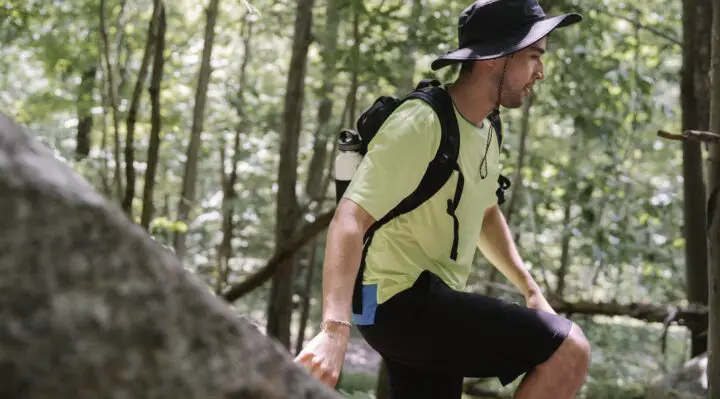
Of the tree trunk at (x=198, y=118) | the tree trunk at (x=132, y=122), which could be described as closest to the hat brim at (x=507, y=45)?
the tree trunk at (x=132, y=122)

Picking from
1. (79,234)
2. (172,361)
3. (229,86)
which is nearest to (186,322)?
(172,361)

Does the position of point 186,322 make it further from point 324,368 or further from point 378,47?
point 378,47

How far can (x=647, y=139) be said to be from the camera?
1148 cm

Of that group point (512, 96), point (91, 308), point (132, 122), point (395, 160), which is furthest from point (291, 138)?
point (91, 308)

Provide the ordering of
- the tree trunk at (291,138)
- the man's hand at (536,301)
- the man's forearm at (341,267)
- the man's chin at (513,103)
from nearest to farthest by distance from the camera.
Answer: the man's forearm at (341,267), the man's chin at (513,103), the man's hand at (536,301), the tree trunk at (291,138)

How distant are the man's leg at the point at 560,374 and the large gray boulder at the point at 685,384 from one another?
365 centimetres

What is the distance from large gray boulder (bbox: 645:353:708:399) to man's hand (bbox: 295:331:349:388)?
4.48 metres

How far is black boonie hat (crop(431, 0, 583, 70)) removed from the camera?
2.68 meters

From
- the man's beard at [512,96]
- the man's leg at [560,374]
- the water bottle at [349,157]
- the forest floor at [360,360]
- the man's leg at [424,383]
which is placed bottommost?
the forest floor at [360,360]

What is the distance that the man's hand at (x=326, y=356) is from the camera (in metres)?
1.95

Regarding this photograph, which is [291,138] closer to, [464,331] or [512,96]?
[512,96]

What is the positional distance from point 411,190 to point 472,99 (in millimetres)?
534

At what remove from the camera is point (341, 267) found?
219cm

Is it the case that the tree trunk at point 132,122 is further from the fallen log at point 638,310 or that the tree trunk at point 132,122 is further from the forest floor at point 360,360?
the forest floor at point 360,360
